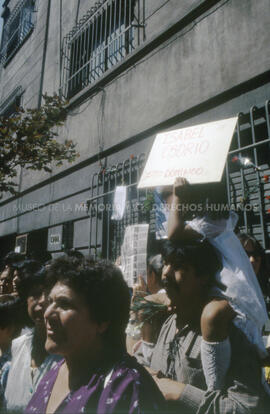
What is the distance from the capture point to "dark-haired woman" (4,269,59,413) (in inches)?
81.6

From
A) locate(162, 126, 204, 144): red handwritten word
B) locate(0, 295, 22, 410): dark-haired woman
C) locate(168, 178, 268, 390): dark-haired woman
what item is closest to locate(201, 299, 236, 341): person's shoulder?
locate(168, 178, 268, 390): dark-haired woman

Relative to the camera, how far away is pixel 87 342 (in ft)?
4.95

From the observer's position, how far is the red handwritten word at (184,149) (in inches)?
91.0

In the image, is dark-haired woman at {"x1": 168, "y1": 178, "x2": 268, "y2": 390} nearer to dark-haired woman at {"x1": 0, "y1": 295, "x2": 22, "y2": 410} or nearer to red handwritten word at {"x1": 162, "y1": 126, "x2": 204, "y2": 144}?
red handwritten word at {"x1": 162, "y1": 126, "x2": 204, "y2": 144}

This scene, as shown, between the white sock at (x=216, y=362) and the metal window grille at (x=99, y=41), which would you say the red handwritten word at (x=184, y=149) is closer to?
the white sock at (x=216, y=362)

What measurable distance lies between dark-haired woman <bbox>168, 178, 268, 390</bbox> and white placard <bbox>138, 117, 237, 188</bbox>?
0.27 metres

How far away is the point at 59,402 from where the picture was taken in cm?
147

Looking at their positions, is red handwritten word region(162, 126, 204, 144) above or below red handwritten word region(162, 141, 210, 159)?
above

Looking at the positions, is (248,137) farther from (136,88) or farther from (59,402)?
(59,402)

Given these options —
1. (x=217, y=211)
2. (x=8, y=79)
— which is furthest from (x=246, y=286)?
(x=8, y=79)

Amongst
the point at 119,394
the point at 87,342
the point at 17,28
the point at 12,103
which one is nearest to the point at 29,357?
the point at 87,342

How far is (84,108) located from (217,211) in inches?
241

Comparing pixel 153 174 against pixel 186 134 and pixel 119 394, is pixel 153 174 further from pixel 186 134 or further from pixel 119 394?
pixel 119 394

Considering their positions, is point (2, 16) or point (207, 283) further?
point (2, 16)
